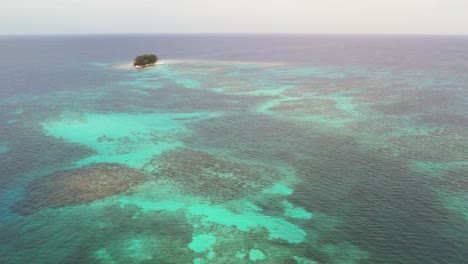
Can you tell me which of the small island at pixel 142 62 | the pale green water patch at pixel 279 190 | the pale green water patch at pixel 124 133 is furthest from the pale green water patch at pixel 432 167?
the small island at pixel 142 62

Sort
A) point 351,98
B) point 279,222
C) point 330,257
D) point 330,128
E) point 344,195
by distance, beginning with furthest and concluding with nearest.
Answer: point 351,98
point 330,128
point 344,195
point 279,222
point 330,257

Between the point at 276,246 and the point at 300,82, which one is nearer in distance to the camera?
the point at 276,246

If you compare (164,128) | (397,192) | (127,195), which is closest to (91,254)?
(127,195)

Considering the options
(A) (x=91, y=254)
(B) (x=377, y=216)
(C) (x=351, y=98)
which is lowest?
(A) (x=91, y=254)

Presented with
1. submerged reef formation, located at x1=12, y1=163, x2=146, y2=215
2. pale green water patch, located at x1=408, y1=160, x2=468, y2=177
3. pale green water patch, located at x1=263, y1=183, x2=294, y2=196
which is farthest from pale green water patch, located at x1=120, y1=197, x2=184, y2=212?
pale green water patch, located at x1=408, y1=160, x2=468, y2=177

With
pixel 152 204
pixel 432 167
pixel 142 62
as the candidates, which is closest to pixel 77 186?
pixel 152 204

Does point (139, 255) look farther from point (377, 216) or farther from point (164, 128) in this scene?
point (164, 128)

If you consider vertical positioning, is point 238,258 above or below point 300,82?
below

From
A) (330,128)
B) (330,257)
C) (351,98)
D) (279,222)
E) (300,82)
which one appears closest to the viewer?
(330,257)

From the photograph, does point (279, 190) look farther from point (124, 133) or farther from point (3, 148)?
point (3, 148)
